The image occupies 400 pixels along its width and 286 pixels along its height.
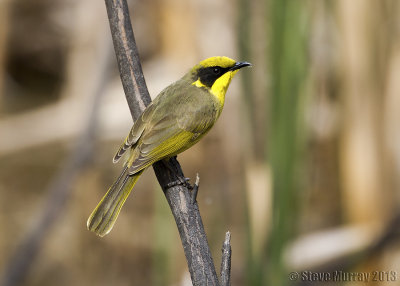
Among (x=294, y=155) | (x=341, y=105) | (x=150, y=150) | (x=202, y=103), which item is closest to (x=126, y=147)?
(x=150, y=150)

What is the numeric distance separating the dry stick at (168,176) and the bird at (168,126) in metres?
0.06

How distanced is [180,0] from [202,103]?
1.47 m

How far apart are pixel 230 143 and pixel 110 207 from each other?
5.21ft

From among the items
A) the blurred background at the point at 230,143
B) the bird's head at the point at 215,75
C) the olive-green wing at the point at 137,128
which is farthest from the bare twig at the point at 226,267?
the bird's head at the point at 215,75

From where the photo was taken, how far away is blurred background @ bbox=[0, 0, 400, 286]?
97.0 inches

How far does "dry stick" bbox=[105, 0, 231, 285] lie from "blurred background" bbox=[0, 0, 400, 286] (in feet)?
1.43

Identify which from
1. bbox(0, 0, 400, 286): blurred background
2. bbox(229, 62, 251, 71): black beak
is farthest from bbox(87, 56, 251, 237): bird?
bbox(0, 0, 400, 286): blurred background

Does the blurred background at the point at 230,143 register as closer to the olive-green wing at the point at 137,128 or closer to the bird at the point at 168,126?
the bird at the point at 168,126

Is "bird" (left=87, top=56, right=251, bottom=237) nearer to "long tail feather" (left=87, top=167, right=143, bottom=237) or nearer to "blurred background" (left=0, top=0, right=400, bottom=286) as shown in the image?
"long tail feather" (left=87, top=167, right=143, bottom=237)

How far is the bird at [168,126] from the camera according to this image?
2.34m

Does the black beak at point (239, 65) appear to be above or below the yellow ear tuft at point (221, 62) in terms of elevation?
below

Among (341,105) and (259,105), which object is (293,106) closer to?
(341,105)

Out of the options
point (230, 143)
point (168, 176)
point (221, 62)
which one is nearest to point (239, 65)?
point (221, 62)

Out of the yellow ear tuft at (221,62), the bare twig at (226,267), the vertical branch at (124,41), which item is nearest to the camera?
the bare twig at (226,267)
